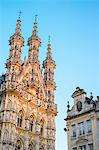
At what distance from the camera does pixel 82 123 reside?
2944cm

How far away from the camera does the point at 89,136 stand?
91.1 ft

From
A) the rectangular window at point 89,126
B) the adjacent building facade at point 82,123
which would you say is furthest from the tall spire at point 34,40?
the rectangular window at point 89,126

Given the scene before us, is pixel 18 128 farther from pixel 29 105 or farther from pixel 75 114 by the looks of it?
pixel 75 114

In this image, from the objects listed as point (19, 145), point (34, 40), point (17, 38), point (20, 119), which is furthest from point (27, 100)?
point (34, 40)

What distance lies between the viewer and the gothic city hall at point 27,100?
38344 mm

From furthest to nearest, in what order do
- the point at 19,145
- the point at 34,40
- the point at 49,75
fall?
1. the point at 34,40
2. the point at 49,75
3. the point at 19,145

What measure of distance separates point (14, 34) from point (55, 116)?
16.5 meters

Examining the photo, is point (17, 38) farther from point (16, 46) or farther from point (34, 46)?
point (34, 46)

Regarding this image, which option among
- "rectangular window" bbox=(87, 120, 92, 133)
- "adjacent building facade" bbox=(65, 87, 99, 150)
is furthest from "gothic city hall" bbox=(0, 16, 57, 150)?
→ "rectangular window" bbox=(87, 120, 92, 133)

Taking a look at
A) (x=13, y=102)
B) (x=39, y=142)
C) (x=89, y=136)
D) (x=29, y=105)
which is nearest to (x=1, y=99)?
(x=13, y=102)

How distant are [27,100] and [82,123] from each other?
15.4 meters

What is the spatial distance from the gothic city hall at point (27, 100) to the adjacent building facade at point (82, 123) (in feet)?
34.2

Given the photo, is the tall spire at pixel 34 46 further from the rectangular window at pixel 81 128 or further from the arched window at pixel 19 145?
the rectangular window at pixel 81 128

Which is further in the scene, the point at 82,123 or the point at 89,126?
the point at 82,123
